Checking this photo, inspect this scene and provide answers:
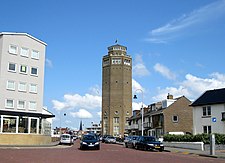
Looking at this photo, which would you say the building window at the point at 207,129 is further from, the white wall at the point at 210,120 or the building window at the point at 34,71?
the building window at the point at 34,71

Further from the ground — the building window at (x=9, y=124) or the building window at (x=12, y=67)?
the building window at (x=12, y=67)

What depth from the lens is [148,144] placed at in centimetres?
3466

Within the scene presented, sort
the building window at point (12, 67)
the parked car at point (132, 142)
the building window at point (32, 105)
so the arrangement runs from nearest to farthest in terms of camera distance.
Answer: the parked car at point (132, 142)
the building window at point (12, 67)
the building window at point (32, 105)

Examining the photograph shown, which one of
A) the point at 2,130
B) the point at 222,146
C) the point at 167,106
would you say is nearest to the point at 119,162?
the point at 222,146

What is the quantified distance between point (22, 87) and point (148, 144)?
21.7m

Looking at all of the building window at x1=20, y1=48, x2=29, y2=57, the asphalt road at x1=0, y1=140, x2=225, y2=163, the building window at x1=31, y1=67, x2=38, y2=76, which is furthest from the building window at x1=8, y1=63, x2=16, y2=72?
the asphalt road at x1=0, y1=140, x2=225, y2=163

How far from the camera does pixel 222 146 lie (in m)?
35.2

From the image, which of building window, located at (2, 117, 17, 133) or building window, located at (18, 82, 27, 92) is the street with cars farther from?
building window, located at (18, 82, 27, 92)

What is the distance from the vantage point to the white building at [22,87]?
43.7 meters

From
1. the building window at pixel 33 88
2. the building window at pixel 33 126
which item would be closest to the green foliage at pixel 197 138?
the building window at pixel 33 126

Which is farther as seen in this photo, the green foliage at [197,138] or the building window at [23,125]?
the building window at [23,125]

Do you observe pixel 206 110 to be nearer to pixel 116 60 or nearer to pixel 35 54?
pixel 35 54

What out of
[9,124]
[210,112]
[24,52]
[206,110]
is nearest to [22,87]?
[24,52]

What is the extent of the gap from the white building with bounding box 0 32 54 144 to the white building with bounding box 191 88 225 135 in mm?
22558
